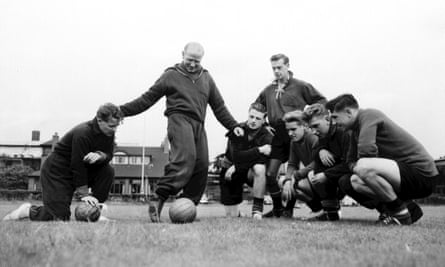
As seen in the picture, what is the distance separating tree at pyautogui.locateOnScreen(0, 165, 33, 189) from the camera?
64938 millimetres

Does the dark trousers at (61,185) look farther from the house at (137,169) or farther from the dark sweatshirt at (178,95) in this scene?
the house at (137,169)

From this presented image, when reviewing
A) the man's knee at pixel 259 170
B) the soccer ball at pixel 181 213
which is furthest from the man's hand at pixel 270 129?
the soccer ball at pixel 181 213

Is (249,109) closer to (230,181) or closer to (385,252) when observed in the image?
(230,181)

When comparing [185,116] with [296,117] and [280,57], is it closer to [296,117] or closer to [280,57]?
[296,117]

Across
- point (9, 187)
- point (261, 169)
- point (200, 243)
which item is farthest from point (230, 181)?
point (9, 187)

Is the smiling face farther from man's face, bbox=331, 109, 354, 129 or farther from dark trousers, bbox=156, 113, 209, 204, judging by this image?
man's face, bbox=331, 109, 354, 129

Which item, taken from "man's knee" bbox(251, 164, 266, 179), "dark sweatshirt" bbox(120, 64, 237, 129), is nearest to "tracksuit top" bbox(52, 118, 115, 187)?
"dark sweatshirt" bbox(120, 64, 237, 129)

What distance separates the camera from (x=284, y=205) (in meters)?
8.27

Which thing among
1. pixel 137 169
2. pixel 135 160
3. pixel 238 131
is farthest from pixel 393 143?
pixel 135 160

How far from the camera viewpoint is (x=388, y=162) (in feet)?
19.5

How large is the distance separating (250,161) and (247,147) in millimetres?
350

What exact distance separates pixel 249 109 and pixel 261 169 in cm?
106

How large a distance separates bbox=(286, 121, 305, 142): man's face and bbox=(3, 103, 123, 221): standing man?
2.55m

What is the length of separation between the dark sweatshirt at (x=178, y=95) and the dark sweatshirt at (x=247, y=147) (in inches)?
47.2
